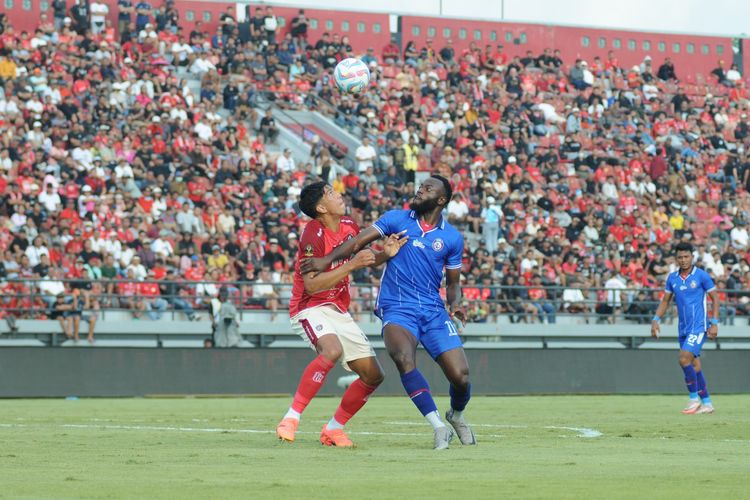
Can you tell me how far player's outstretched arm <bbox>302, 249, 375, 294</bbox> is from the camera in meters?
10.8

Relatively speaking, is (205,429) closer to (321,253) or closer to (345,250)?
(321,253)

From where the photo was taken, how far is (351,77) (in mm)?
15297

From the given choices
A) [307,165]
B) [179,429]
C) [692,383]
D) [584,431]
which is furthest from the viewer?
[307,165]

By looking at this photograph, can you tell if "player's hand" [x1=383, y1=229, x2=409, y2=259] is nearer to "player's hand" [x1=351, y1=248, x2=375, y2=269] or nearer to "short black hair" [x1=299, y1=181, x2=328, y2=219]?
"player's hand" [x1=351, y1=248, x2=375, y2=269]

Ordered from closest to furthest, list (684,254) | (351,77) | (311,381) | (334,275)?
(334,275)
(311,381)
(351,77)
(684,254)

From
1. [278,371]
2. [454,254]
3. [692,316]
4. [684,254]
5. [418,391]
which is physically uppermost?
[454,254]

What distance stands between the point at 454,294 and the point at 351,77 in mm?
4620

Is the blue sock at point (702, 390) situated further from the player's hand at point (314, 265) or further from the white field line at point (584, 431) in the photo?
the player's hand at point (314, 265)

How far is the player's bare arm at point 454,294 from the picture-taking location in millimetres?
11227

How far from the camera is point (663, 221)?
1455 inches

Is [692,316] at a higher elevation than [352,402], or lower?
lower

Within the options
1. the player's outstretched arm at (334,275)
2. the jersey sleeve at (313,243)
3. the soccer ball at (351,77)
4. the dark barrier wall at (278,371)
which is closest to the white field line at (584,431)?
the player's outstretched arm at (334,275)

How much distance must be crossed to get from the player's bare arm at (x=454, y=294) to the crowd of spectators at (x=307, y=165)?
50.1ft

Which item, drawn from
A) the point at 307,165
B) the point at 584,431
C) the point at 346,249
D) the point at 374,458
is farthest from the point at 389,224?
the point at 307,165
